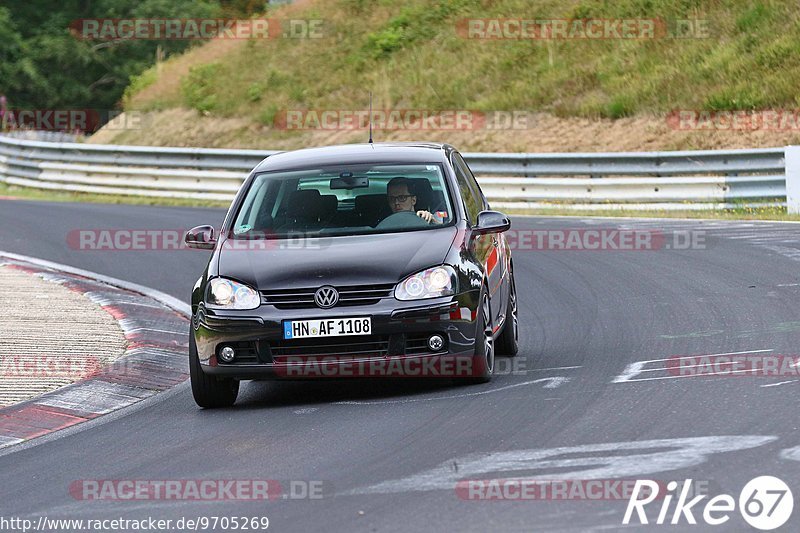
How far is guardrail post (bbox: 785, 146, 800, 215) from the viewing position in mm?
20188

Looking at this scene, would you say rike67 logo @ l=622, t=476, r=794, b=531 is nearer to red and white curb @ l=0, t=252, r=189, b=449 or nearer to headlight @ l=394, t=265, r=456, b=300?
headlight @ l=394, t=265, r=456, b=300

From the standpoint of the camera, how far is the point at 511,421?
7.79 meters

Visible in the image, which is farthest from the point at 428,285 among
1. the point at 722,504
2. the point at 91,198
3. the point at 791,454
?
the point at 91,198

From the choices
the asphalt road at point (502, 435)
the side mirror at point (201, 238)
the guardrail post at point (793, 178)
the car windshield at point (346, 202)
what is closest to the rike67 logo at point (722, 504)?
the asphalt road at point (502, 435)

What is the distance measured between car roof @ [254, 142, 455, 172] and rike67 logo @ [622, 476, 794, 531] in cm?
453

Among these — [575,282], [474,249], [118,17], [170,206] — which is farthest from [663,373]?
[118,17]

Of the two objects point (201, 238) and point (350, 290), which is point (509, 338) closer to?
point (350, 290)

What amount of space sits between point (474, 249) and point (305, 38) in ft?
107

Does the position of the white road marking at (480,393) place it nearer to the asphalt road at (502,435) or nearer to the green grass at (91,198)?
the asphalt road at (502,435)

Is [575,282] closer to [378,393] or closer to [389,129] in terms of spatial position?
[378,393]

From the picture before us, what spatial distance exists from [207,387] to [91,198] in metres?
21.8

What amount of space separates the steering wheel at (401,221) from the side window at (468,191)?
40cm

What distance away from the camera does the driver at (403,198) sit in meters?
9.65

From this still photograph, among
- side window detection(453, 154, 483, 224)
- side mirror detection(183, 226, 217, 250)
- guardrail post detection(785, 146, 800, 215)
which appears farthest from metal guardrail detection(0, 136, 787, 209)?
side mirror detection(183, 226, 217, 250)
